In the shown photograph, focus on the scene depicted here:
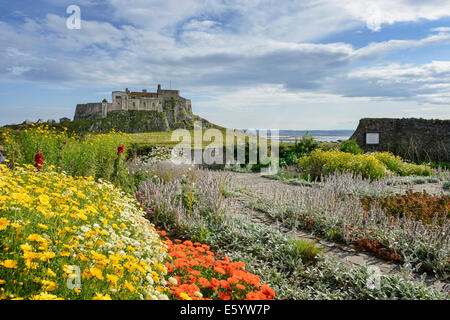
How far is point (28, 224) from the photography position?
82.9 inches

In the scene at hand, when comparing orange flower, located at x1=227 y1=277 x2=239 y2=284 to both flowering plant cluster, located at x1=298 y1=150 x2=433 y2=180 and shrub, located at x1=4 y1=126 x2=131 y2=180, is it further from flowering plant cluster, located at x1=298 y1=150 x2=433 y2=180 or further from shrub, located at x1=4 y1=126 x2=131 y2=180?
flowering plant cluster, located at x1=298 y1=150 x2=433 y2=180

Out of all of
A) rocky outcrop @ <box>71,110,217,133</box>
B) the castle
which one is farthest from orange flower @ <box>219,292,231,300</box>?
rocky outcrop @ <box>71,110,217,133</box>

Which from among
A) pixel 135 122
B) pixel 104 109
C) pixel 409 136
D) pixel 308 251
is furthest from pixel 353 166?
pixel 104 109

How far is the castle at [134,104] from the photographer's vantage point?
2785 inches

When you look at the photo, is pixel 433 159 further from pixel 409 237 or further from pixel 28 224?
pixel 28 224

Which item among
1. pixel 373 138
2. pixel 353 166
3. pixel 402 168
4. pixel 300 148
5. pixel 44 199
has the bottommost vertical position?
pixel 402 168

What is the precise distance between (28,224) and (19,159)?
639 centimetres

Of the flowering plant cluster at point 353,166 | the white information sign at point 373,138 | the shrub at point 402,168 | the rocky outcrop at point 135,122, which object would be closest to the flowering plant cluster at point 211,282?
the flowering plant cluster at point 353,166

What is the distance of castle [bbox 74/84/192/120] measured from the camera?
70750 millimetres

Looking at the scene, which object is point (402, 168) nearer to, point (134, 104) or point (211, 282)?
point (211, 282)

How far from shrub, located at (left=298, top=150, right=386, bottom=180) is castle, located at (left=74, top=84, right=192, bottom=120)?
64956 millimetres

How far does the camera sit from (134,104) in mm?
72125

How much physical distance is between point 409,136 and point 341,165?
9.12 meters
